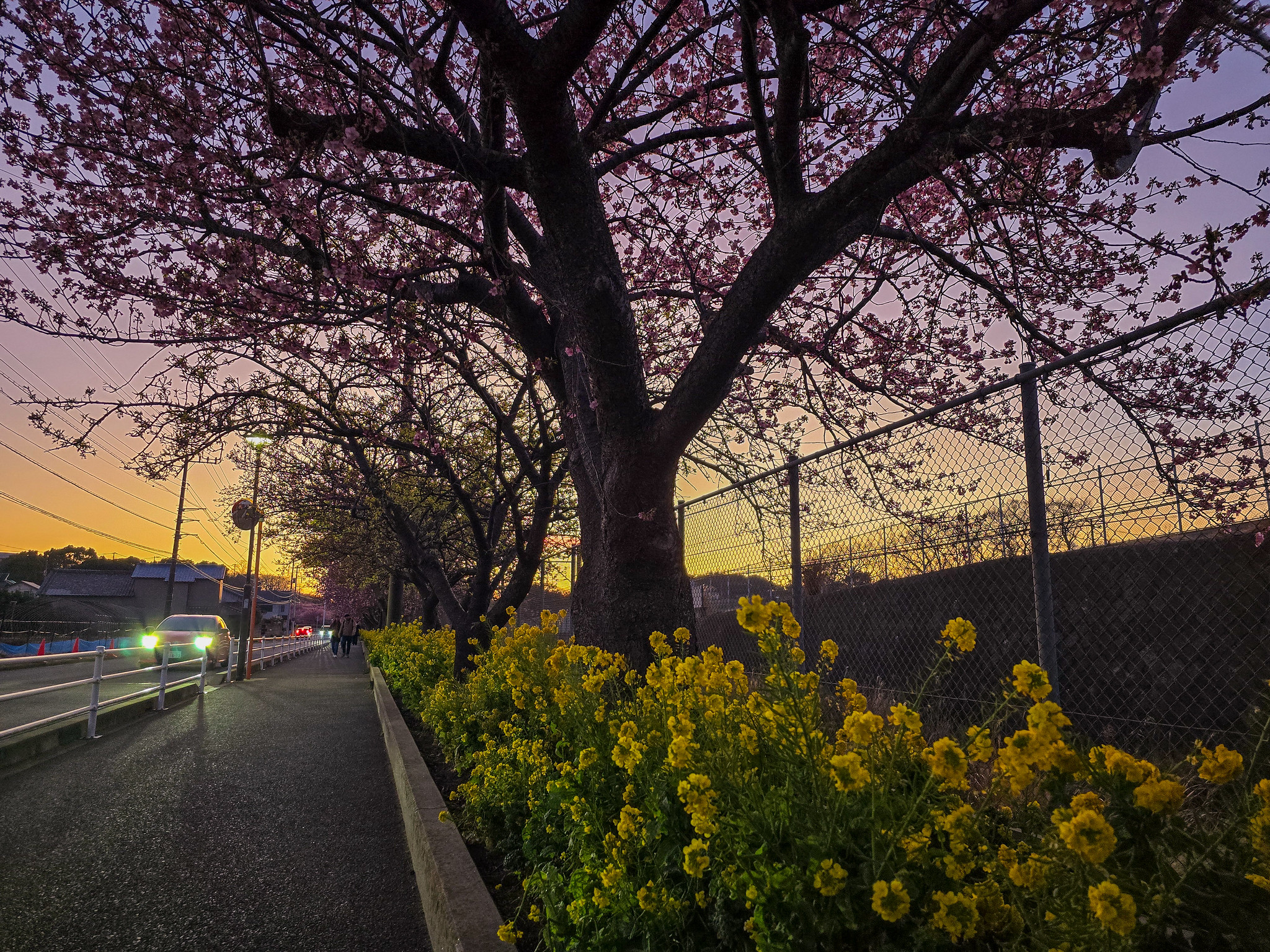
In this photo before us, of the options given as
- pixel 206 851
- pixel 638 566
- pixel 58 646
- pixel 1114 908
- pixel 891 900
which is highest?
pixel 638 566

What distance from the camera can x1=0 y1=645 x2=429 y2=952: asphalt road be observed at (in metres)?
3.32

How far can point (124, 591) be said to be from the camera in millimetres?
63031

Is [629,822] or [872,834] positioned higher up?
[872,834]

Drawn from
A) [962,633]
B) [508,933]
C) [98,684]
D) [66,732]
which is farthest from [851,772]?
[98,684]

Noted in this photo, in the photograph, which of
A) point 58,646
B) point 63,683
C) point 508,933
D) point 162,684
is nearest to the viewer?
point 508,933

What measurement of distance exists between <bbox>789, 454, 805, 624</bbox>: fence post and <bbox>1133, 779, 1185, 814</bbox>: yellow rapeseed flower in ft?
12.9

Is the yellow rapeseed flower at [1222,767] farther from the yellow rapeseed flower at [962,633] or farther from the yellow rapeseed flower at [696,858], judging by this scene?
the yellow rapeseed flower at [696,858]

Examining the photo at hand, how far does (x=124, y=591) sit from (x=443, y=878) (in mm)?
74796

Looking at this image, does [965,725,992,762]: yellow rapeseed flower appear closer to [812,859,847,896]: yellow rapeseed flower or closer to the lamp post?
[812,859,847,896]: yellow rapeseed flower

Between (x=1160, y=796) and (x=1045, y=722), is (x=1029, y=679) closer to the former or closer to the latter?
(x=1045, y=722)

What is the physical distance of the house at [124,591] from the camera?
59.7 metres

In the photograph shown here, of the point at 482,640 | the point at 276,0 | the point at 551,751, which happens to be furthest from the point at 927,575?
the point at 482,640

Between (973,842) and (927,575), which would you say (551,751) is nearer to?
(973,842)

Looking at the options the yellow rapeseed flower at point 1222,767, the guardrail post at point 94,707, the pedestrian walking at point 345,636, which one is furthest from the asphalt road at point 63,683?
the pedestrian walking at point 345,636
